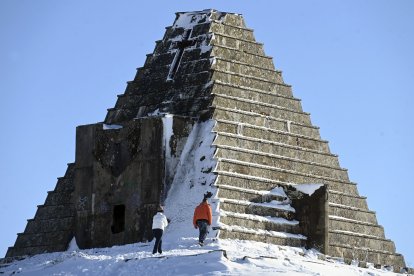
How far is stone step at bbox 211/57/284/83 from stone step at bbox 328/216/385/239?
5253 millimetres

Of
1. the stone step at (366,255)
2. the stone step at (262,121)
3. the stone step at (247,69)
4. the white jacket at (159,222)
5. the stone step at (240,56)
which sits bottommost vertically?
the white jacket at (159,222)

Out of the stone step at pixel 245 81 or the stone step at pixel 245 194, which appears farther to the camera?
the stone step at pixel 245 81

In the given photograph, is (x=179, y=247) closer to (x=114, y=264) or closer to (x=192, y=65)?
(x=114, y=264)

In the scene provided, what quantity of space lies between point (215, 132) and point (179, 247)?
4.96 meters

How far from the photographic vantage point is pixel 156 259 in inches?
1588

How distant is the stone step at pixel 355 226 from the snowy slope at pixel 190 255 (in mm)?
2336

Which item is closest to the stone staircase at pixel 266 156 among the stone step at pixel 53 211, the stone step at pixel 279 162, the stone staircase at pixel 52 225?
the stone step at pixel 279 162

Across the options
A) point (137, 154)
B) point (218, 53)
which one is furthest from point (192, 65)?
point (137, 154)

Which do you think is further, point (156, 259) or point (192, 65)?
point (192, 65)

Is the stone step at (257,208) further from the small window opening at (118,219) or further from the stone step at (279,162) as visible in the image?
the small window opening at (118,219)

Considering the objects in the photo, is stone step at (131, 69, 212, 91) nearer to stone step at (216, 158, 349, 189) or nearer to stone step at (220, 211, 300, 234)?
stone step at (216, 158, 349, 189)

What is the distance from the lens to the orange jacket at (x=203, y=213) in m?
43.1

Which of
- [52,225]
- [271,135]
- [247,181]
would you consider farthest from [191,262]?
[52,225]

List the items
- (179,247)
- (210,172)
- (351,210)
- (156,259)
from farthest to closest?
(351,210), (210,172), (179,247), (156,259)
